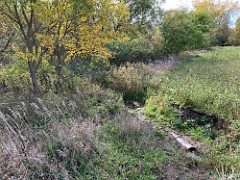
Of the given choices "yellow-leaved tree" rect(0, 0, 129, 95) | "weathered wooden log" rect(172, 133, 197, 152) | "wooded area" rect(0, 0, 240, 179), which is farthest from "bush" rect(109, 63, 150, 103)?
"weathered wooden log" rect(172, 133, 197, 152)

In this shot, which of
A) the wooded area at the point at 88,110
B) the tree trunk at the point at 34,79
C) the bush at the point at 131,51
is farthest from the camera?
the bush at the point at 131,51

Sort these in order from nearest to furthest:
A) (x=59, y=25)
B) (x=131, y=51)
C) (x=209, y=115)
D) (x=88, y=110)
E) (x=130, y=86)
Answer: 1. (x=209, y=115)
2. (x=88, y=110)
3. (x=59, y=25)
4. (x=130, y=86)
5. (x=131, y=51)

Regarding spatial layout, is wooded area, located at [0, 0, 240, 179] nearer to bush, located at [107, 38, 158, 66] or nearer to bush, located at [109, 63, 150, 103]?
bush, located at [109, 63, 150, 103]

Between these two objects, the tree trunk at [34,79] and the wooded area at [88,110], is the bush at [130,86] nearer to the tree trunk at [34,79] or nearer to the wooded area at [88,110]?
the wooded area at [88,110]

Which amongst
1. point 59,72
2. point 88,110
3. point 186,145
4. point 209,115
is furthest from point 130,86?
point 186,145

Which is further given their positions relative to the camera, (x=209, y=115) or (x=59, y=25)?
(x=59, y=25)

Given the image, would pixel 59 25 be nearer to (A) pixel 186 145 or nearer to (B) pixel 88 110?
(B) pixel 88 110

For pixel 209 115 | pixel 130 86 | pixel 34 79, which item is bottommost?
pixel 209 115

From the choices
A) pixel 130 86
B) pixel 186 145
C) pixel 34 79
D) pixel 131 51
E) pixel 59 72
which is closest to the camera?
pixel 186 145

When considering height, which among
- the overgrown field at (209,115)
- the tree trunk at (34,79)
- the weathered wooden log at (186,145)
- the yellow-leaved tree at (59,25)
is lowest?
the weathered wooden log at (186,145)

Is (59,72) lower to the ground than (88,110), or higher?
higher

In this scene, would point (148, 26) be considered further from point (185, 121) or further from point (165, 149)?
point (165, 149)

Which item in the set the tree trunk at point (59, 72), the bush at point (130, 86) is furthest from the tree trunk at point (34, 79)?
the bush at point (130, 86)

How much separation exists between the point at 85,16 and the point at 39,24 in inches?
52.1
